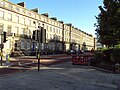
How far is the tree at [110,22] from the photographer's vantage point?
23.1 m

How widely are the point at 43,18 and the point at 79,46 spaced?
4589 centimetres

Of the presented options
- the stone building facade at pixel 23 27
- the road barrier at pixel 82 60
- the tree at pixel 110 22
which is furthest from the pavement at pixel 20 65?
the stone building facade at pixel 23 27

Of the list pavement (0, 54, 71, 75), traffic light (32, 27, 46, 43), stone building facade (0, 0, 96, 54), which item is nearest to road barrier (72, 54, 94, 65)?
pavement (0, 54, 71, 75)

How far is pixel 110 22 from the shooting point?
76.4ft

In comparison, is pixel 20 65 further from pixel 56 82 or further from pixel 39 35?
pixel 56 82

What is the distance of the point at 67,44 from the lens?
299 feet

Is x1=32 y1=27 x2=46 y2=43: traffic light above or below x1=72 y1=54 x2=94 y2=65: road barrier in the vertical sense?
above

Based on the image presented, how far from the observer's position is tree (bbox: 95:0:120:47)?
23073mm

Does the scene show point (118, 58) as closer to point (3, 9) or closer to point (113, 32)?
point (113, 32)

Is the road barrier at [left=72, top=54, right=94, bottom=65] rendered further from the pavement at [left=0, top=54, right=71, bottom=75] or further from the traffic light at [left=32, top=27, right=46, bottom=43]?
the traffic light at [left=32, top=27, right=46, bottom=43]

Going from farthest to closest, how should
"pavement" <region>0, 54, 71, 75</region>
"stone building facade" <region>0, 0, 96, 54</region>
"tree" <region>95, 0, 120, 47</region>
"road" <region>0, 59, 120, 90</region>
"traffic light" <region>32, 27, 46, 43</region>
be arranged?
"stone building facade" <region>0, 0, 96, 54</region>
"tree" <region>95, 0, 120, 47</region>
"pavement" <region>0, 54, 71, 75</region>
"traffic light" <region>32, 27, 46, 43</region>
"road" <region>0, 59, 120, 90</region>

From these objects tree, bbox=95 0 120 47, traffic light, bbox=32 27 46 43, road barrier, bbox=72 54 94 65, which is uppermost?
tree, bbox=95 0 120 47

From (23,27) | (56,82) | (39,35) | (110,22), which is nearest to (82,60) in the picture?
(110,22)

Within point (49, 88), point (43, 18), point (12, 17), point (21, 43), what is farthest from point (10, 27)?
point (49, 88)
